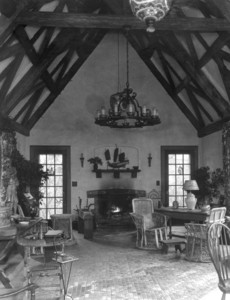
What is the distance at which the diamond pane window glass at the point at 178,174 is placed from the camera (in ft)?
39.8

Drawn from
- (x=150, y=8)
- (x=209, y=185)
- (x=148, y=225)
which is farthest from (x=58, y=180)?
(x=150, y=8)

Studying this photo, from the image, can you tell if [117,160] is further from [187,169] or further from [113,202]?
[187,169]

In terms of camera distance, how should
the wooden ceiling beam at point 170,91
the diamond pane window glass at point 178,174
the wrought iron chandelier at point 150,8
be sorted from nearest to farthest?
the wrought iron chandelier at point 150,8 < the wooden ceiling beam at point 170,91 < the diamond pane window glass at point 178,174

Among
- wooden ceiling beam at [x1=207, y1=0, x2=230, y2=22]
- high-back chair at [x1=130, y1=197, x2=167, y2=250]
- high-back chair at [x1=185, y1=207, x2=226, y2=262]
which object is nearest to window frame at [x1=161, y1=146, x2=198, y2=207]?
high-back chair at [x1=130, y1=197, x2=167, y2=250]

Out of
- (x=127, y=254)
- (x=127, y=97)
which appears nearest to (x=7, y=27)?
(x=127, y=97)

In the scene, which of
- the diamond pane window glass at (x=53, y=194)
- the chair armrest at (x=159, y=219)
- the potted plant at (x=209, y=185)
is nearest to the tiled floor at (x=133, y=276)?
the chair armrest at (x=159, y=219)

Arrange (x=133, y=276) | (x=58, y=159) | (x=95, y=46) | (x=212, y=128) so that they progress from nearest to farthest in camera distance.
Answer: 1. (x=133, y=276)
2. (x=212, y=128)
3. (x=95, y=46)
4. (x=58, y=159)

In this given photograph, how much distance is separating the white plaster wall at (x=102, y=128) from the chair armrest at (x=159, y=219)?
312 centimetres

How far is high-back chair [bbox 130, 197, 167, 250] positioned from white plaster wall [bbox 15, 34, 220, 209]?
113 inches

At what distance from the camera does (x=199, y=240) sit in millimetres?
7070

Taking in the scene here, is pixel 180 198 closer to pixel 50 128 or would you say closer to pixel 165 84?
pixel 165 84

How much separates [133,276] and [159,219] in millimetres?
2907

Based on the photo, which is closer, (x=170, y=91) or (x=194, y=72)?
(x=194, y=72)

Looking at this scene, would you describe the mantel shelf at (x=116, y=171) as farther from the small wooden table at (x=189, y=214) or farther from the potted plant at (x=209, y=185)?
the small wooden table at (x=189, y=214)
